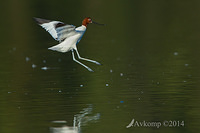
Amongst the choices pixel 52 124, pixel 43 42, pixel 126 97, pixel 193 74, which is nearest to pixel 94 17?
pixel 43 42

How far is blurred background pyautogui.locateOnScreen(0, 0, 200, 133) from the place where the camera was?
30.9ft

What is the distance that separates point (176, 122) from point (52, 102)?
2.79 metres

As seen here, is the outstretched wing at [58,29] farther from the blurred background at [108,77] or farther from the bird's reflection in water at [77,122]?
the bird's reflection in water at [77,122]

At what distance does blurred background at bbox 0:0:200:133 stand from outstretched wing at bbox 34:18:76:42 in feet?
4.02

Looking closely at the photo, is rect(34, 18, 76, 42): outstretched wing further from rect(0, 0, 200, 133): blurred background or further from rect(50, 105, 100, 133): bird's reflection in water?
rect(50, 105, 100, 133): bird's reflection in water

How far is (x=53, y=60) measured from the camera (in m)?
16.5

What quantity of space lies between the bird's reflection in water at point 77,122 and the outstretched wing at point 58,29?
171 centimetres

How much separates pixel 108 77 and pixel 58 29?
2.82m

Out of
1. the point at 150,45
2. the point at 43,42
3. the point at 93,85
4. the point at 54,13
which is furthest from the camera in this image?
the point at 54,13

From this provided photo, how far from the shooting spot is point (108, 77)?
1340cm

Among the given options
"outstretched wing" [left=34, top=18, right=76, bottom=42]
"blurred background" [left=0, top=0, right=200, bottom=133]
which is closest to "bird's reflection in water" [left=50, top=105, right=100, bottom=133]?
"blurred background" [left=0, top=0, right=200, bottom=133]

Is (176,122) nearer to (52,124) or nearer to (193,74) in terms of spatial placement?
(52,124)

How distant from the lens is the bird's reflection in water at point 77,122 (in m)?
8.70

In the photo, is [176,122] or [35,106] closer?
[176,122]
